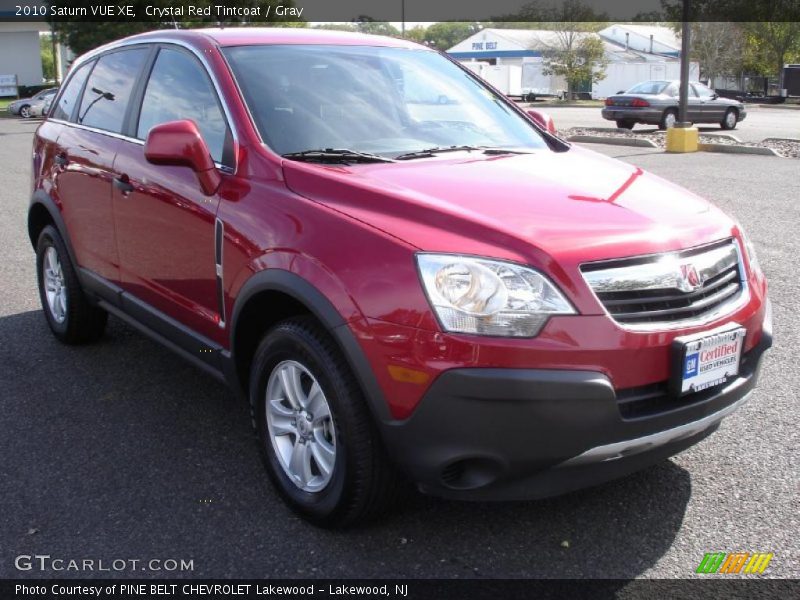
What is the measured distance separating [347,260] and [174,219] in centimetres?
129

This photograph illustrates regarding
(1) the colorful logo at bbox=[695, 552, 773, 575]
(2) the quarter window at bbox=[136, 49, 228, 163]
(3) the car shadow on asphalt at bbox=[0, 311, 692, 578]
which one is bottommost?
(1) the colorful logo at bbox=[695, 552, 773, 575]

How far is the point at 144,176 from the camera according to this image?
4.12 meters

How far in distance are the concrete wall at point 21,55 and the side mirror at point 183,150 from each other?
6332 centimetres

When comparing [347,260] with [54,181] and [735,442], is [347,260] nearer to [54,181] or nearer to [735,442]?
[735,442]

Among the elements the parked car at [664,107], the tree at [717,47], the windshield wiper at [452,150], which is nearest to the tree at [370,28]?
the windshield wiper at [452,150]

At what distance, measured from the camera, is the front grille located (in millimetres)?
2748

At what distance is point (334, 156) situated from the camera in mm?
3498

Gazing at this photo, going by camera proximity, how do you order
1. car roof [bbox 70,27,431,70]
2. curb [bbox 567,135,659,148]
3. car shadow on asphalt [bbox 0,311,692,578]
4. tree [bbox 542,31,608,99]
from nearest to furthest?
car shadow on asphalt [bbox 0,311,692,578], car roof [bbox 70,27,431,70], curb [bbox 567,135,659,148], tree [bbox 542,31,608,99]

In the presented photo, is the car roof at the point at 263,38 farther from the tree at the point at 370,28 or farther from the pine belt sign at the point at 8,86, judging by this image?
the pine belt sign at the point at 8,86

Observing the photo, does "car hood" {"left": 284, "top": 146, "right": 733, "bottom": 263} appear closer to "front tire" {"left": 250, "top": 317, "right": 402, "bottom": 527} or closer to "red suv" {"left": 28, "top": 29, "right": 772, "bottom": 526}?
"red suv" {"left": 28, "top": 29, "right": 772, "bottom": 526}

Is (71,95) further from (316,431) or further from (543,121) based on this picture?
(316,431)

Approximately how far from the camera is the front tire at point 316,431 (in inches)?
114

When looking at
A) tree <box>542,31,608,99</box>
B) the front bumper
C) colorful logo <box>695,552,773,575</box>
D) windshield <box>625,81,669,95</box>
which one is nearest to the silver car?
windshield <box>625,81,669,95</box>

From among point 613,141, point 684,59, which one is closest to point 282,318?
point 684,59
